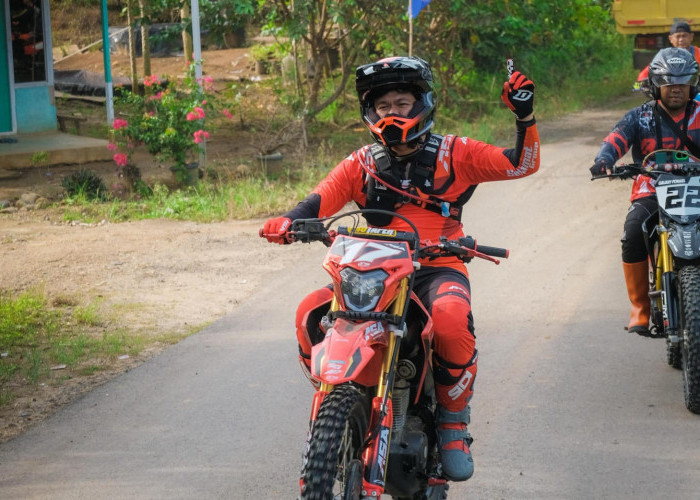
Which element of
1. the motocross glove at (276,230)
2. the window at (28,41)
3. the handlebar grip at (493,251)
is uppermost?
the window at (28,41)

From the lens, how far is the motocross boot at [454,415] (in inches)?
163

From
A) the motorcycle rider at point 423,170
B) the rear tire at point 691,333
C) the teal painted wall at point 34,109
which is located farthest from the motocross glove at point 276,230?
the teal painted wall at point 34,109

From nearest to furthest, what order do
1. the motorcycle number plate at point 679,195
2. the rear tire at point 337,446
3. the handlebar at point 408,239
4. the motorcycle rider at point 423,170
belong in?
the rear tire at point 337,446 → the handlebar at point 408,239 → the motorcycle rider at point 423,170 → the motorcycle number plate at point 679,195

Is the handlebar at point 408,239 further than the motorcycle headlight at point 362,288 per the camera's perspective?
Yes

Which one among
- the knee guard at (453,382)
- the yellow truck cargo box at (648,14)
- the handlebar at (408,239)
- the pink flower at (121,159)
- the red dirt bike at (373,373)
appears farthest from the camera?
the yellow truck cargo box at (648,14)

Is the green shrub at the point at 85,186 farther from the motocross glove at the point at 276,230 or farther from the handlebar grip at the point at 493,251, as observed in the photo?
the handlebar grip at the point at 493,251

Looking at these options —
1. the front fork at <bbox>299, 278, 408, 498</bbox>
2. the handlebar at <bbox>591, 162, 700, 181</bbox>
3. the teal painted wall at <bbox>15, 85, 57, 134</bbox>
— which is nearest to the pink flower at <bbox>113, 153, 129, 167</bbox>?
the teal painted wall at <bbox>15, 85, 57, 134</bbox>

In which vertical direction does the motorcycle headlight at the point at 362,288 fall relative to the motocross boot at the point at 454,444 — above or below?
above

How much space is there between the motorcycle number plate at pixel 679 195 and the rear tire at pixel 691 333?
0.34 m

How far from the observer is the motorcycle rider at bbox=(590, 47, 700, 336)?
6.35 meters

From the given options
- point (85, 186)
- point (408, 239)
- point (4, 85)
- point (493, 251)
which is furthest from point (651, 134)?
point (4, 85)

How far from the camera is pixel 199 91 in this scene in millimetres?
12812

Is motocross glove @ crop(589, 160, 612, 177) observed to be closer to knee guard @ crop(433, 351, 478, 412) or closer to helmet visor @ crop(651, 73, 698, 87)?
helmet visor @ crop(651, 73, 698, 87)

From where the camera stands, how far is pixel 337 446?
11.0ft
